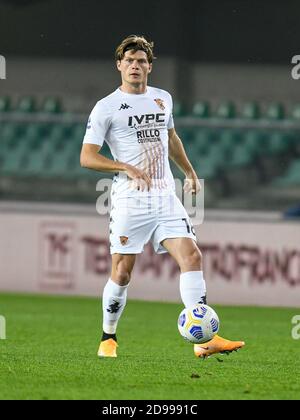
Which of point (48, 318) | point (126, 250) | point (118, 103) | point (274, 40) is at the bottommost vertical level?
point (48, 318)

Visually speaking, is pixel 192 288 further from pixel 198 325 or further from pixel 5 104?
pixel 5 104

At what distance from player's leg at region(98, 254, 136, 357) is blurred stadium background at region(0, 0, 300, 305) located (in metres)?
5.63

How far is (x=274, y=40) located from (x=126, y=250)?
26.6ft

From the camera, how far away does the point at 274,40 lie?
16453mm

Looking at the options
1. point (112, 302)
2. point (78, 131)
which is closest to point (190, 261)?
point (112, 302)

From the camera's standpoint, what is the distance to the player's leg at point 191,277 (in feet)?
28.5

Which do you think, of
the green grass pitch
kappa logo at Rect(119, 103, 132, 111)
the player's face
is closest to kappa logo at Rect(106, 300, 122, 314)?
the green grass pitch

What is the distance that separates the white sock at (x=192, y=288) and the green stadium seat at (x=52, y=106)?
28.0 ft

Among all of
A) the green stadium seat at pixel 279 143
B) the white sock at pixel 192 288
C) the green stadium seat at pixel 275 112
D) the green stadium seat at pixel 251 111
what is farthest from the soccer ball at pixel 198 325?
the green stadium seat at pixel 251 111

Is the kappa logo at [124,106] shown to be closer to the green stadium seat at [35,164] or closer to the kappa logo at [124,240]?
the kappa logo at [124,240]

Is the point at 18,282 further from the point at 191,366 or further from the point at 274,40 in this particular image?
the point at 191,366

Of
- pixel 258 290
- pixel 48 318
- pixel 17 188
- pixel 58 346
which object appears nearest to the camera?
pixel 58 346

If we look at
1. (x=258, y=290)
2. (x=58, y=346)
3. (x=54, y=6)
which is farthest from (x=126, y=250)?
(x=54, y=6)

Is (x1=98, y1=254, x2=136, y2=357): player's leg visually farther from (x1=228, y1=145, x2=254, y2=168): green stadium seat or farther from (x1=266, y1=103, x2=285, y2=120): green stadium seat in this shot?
(x1=266, y1=103, x2=285, y2=120): green stadium seat
